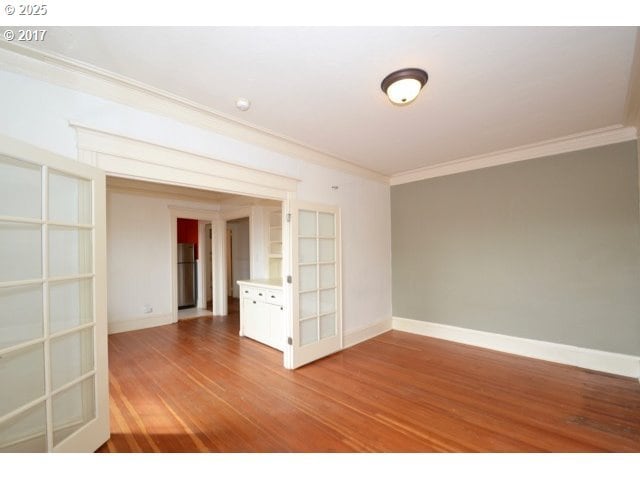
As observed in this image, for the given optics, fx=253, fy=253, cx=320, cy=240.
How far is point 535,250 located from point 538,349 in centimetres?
123

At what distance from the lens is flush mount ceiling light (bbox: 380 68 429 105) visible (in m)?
1.77

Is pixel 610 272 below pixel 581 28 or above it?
below

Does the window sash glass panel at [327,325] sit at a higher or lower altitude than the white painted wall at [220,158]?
lower

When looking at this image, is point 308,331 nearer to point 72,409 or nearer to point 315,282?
point 315,282

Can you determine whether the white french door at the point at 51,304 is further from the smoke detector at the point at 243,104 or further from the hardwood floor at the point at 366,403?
the smoke detector at the point at 243,104

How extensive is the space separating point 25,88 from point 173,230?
3529 millimetres

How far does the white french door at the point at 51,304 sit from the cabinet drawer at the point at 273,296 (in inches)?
75.8

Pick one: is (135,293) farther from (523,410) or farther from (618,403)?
(618,403)

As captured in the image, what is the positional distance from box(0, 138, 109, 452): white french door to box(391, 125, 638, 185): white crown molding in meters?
4.05

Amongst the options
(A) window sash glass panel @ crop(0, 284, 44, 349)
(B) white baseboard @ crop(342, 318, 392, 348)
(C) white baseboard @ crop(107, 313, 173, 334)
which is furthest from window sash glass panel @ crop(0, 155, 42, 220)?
(C) white baseboard @ crop(107, 313, 173, 334)

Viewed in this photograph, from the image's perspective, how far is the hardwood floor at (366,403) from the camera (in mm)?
1777

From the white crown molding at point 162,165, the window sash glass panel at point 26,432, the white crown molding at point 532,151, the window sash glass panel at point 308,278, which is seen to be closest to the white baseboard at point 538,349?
the window sash glass panel at point 308,278
